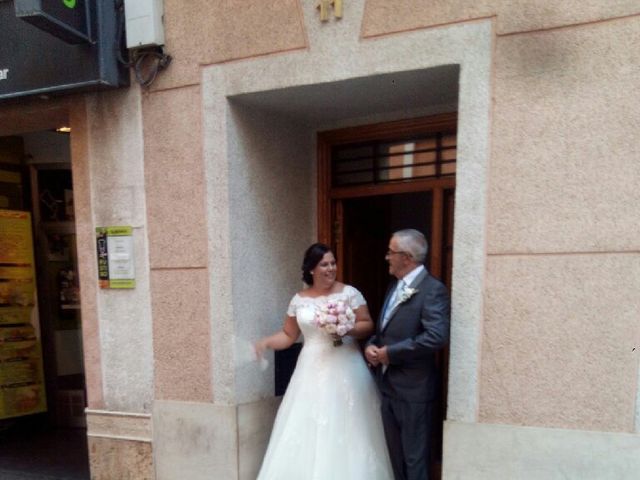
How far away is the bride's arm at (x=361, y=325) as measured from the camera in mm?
3373

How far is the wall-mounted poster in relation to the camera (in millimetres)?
5023

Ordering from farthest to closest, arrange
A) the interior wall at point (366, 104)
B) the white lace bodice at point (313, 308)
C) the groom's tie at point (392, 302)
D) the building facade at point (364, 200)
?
1. the white lace bodice at point (313, 308)
2. the groom's tie at point (392, 302)
3. the interior wall at point (366, 104)
4. the building facade at point (364, 200)

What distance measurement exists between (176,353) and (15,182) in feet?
10.4

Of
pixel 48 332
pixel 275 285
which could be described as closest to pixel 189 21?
pixel 275 285

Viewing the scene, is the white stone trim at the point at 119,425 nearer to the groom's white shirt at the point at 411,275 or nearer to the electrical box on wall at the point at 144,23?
the groom's white shirt at the point at 411,275

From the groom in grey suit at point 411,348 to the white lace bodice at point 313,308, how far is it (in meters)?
0.36

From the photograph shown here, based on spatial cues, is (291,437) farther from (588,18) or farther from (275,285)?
(588,18)

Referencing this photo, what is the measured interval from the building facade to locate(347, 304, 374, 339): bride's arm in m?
0.71

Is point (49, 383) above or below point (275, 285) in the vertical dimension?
below

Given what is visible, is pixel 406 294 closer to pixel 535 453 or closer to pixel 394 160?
pixel 535 453

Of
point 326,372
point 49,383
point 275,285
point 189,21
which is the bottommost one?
point 49,383

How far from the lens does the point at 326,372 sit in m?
3.37

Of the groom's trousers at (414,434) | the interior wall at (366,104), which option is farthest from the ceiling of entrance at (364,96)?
the groom's trousers at (414,434)

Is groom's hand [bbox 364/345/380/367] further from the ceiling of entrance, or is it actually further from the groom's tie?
the ceiling of entrance
